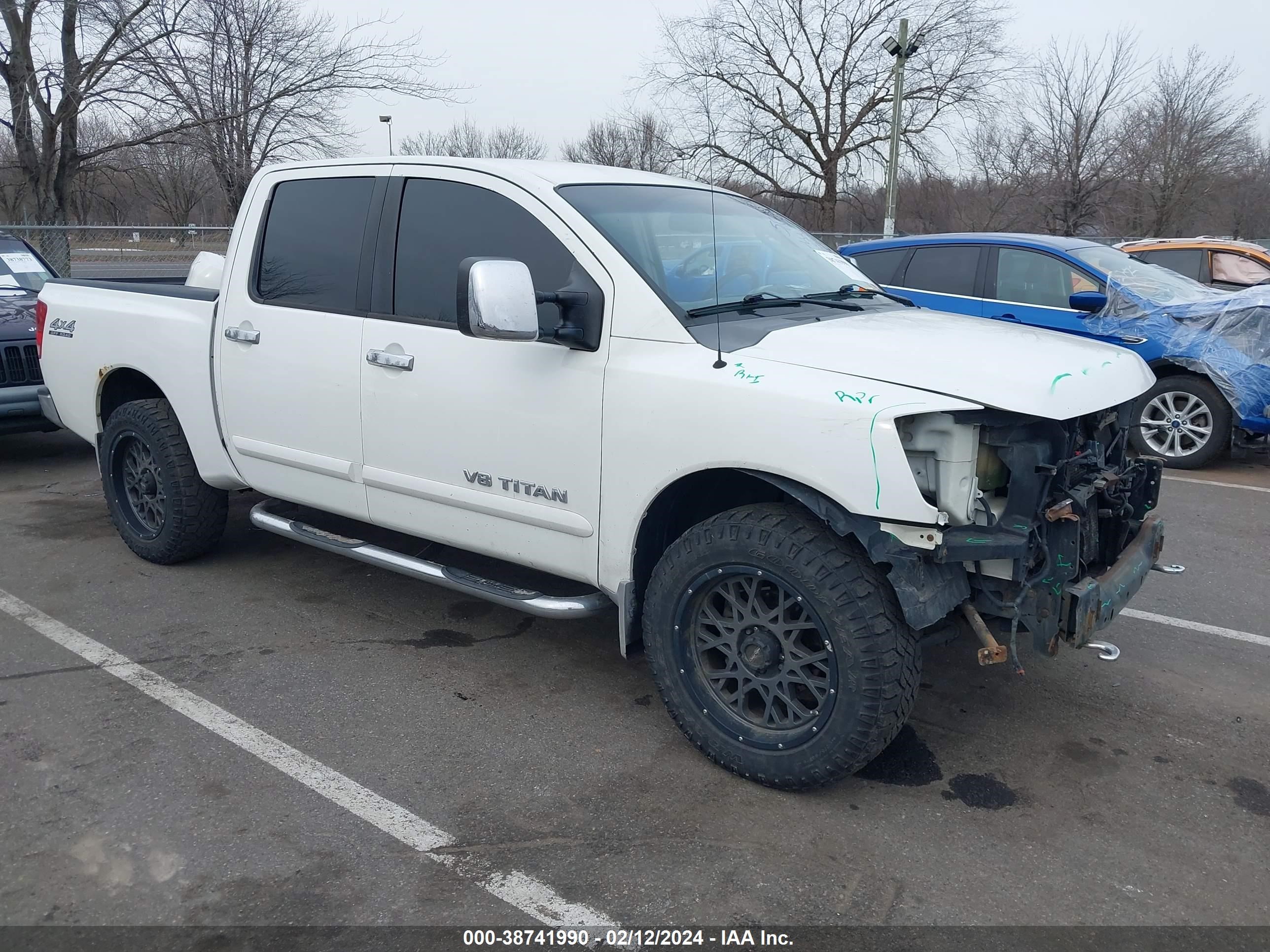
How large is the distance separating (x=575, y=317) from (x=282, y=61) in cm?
1655

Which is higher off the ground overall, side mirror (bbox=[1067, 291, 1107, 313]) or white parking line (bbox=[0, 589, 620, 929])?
side mirror (bbox=[1067, 291, 1107, 313])

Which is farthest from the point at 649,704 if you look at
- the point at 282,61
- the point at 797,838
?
the point at 282,61

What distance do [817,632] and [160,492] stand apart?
3.64 meters

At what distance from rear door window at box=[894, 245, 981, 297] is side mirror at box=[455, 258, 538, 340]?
19.8ft

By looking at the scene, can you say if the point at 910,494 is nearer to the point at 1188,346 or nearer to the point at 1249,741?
the point at 1249,741

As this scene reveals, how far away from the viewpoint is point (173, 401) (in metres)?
5.06

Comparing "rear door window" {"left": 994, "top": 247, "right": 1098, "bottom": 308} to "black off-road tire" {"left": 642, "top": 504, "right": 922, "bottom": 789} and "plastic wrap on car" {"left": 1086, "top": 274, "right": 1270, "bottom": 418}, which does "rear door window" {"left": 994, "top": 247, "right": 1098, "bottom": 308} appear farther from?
"black off-road tire" {"left": 642, "top": 504, "right": 922, "bottom": 789}

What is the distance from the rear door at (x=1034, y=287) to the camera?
8.14 meters

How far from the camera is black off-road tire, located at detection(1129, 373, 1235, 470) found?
25.9 feet

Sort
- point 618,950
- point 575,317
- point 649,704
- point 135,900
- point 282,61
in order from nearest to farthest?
1. point 618,950
2. point 135,900
3. point 575,317
4. point 649,704
5. point 282,61

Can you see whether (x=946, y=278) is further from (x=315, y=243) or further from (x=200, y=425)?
(x=200, y=425)

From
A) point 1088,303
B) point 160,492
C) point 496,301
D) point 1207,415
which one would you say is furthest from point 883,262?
point 496,301

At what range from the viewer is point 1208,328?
790cm

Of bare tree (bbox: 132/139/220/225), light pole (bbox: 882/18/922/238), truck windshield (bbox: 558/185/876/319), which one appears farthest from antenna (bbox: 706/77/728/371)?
bare tree (bbox: 132/139/220/225)
